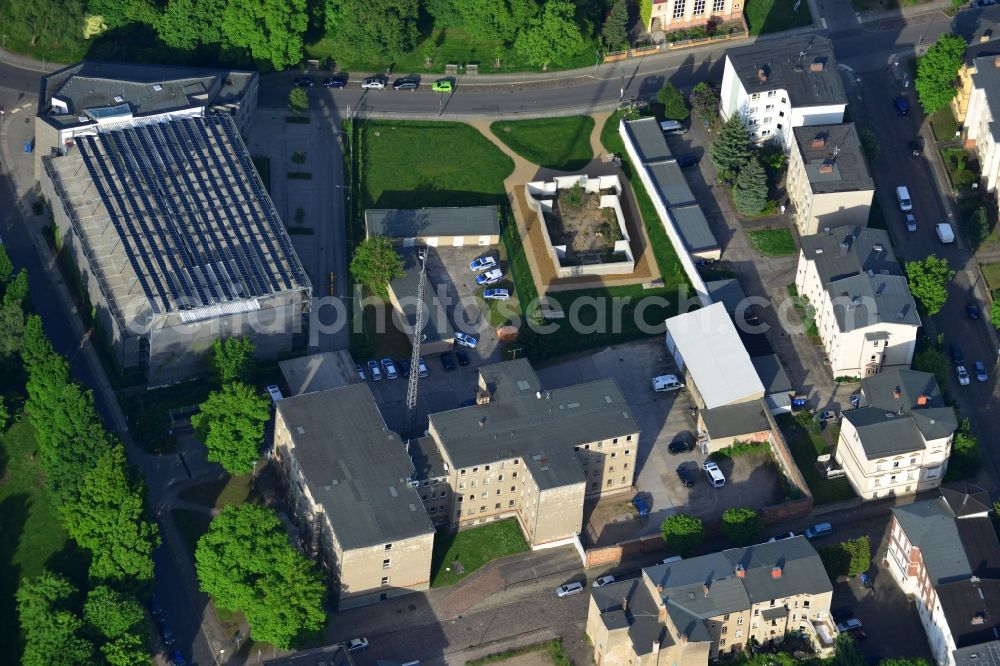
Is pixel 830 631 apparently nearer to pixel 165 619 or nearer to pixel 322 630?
pixel 322 630

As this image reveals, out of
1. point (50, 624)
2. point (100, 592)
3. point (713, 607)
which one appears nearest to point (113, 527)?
point (100, 592)

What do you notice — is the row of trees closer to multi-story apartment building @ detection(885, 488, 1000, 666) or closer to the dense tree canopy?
the dense tree canopy

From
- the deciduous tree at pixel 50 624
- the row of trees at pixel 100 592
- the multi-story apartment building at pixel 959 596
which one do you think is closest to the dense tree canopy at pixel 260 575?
the row of trees at pixel 100 592

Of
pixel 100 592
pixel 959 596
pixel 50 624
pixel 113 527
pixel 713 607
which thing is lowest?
pixel 959 596

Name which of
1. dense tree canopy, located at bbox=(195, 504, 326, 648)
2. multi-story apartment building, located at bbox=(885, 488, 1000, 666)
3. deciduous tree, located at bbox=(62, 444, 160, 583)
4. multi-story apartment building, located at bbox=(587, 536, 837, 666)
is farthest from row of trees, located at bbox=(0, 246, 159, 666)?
multi-story apartment building, located at bbox=(885, 488, 1000, 666)

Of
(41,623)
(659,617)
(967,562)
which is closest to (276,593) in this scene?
(41,623)

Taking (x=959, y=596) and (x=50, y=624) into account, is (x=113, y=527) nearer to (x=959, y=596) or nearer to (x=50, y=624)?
(x=50, y=624)
